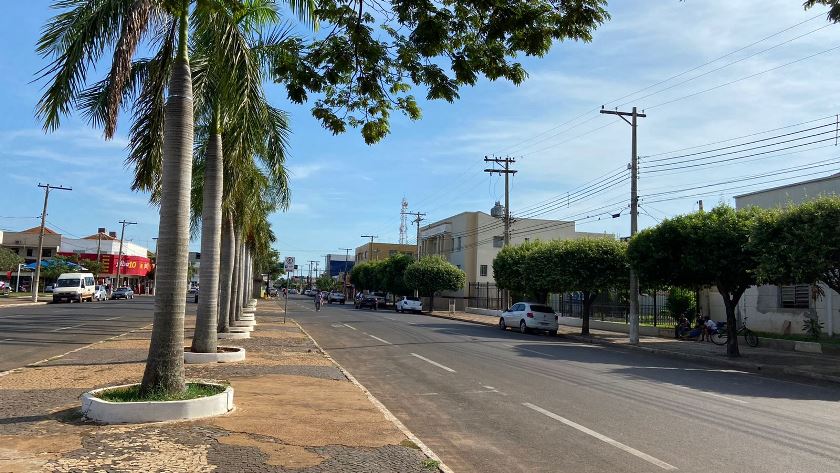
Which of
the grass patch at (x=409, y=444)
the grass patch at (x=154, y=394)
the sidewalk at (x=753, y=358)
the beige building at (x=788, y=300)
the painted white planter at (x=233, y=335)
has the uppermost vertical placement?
the beige building at (x=788, y=300)

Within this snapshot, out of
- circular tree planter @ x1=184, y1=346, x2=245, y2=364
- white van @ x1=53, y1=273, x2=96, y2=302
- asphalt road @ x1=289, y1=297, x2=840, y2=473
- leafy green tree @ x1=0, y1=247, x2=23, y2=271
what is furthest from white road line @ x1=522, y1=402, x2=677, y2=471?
leafy green tree @ x1=0, y1=247, x2=23, y2=271

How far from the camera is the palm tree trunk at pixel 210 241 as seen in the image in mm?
12953

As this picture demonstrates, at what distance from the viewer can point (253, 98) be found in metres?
10.5

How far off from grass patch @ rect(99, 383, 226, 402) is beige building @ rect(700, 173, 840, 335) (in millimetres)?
20630

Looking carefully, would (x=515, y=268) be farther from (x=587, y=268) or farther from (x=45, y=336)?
(x=45, y=336)

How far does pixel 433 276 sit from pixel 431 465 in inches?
1925

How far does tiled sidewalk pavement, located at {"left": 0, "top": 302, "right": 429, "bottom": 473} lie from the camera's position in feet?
18.8

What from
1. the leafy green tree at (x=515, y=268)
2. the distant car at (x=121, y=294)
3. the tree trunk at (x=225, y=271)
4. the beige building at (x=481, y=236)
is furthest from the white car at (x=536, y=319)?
the distant car at (x=121, y=294)

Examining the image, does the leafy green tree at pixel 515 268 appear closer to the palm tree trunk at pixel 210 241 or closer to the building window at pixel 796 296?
the building window at pixel 796 296

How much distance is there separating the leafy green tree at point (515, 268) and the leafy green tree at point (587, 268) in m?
3.11

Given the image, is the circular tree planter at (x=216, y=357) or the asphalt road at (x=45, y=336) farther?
the asphalt road at (x=45, y=336)

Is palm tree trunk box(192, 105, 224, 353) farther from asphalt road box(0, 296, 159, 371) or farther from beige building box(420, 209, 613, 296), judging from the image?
beige building box(420, 209, 613, 296)

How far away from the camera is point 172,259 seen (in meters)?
8.23

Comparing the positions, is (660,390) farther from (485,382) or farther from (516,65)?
(516,65)
